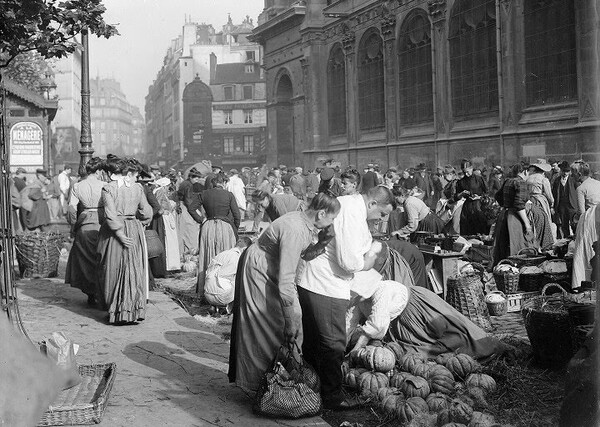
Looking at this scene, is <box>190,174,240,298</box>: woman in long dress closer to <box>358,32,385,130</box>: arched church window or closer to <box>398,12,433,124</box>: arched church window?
<box>398,12,433,124</box>: arched church window

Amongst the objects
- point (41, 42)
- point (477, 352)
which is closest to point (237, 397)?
point (477, 352)

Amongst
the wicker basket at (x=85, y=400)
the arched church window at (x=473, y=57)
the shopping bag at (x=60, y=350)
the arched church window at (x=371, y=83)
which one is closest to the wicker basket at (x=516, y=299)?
the wicker basket at (x=85, y=400)

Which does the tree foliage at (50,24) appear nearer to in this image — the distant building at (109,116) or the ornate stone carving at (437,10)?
the ornate stone carving at (437,10)

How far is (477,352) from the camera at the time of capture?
739 cm

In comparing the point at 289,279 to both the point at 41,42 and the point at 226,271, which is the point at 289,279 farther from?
the point at 226,271

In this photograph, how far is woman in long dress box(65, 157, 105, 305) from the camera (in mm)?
10742

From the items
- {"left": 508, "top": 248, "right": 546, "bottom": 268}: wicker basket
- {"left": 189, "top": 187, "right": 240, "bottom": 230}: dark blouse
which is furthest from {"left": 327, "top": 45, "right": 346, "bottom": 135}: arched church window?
{"left": 508, "top": 248, "right": 546, "bottom": 268}: wicker basket

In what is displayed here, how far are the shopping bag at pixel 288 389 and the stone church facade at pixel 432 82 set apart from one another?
9842 mm

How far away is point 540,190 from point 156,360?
30.4ft

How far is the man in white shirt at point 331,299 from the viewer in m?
6.14

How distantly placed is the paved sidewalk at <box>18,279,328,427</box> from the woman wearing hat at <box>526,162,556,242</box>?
5887mm

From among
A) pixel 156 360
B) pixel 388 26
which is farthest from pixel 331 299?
pixel 388 26

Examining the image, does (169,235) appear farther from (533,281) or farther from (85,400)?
(85,400)

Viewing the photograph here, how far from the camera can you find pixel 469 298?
935 cm
